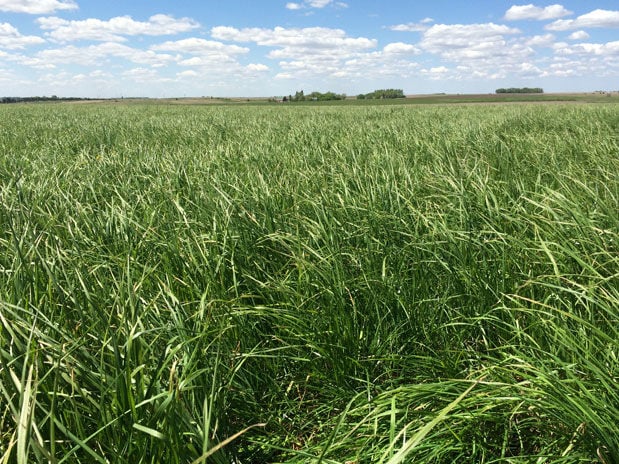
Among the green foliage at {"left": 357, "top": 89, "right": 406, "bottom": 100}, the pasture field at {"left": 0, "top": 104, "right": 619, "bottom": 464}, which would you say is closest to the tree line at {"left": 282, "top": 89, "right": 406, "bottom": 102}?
the green foliage at {"left": 357, "top": 89, "right": 406, "bottom": 100}

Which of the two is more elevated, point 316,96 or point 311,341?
point 316,96

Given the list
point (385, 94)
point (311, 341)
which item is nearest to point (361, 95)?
point (385, 94)

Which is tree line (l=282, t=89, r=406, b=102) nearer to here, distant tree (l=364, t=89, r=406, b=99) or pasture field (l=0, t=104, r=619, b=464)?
distant tree (l=364, t=89, r=406, b=99)

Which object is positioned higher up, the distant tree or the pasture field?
the distant tree

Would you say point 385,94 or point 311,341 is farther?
point 385,94

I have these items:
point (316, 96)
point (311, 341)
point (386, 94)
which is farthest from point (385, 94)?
point (311, 341)

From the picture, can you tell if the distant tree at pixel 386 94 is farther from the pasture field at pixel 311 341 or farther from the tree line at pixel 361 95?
the pasture field at pixel 311 341

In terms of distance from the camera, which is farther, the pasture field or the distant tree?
the distant tree

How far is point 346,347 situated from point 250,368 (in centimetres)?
36

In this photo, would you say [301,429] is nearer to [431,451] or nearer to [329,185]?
[431,451]

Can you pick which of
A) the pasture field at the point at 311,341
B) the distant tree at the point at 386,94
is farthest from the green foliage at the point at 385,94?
the pasture field at the point at 311,341

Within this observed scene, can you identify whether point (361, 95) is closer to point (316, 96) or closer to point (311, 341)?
point (316, 96)

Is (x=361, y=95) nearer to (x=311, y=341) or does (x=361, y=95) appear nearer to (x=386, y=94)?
(x=386, y=94)

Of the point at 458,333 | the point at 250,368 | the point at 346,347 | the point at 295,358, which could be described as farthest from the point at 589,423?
the point at 250,368
